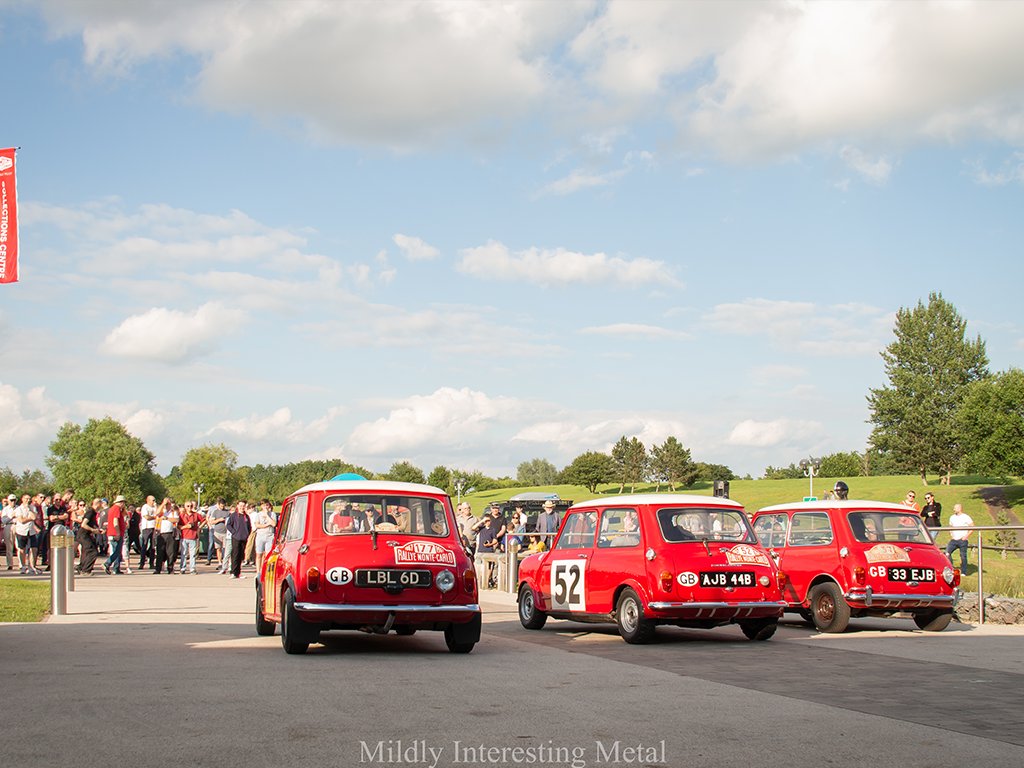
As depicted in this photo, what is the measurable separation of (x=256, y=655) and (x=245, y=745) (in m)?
5.41

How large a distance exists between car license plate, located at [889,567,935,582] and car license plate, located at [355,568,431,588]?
Answer: 7.13 metres

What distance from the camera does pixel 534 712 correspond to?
838 cm

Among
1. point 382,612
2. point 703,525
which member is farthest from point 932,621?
point 382,612

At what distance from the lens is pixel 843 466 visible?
154 m

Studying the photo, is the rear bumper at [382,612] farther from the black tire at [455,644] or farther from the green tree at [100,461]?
the green tree at [100,461]

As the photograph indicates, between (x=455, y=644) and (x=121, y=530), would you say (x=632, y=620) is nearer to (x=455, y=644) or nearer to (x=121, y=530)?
(x=455, y=644)

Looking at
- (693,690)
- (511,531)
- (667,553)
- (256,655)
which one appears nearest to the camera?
(693,690)

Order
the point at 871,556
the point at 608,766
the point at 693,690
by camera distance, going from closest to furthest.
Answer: the point at 608,766
the point at 693,690
the point at 871,556

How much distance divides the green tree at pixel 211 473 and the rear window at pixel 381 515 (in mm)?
133635

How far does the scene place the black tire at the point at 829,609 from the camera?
641 inches

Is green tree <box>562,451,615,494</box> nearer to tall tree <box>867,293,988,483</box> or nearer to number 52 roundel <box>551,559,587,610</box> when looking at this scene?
tall tree <box>867,293,988,483</box>

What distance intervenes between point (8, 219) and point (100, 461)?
11581 centimetres

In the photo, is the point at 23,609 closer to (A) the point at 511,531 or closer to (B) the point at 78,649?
(B) the point at 78,649

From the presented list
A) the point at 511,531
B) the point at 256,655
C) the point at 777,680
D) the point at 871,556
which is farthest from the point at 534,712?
the point at 511,531
